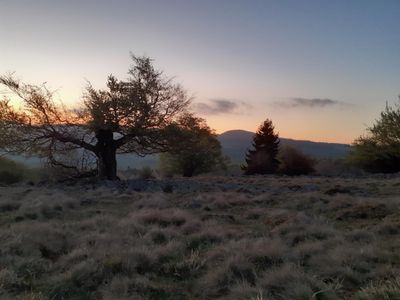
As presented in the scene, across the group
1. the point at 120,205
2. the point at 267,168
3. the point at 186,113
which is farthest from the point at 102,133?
the point at 267,168

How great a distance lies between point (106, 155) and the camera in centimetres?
2789

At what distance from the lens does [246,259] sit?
797 centimetres

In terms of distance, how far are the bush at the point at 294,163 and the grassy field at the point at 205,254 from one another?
3420 cm

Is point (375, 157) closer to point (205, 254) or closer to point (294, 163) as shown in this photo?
point (294, 163)

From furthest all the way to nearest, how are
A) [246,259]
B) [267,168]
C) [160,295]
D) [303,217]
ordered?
[267,168] → [303,217] → [246,259] → [160,295]

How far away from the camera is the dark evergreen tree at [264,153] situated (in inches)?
1988

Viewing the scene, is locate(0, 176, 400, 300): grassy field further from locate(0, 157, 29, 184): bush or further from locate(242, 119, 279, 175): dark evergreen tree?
locate(242, 119, 279, 175): dark evergreen tree

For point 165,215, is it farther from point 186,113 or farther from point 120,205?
point 186,113

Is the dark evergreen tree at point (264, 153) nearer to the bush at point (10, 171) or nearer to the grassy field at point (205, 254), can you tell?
the bush at point (10, 171)

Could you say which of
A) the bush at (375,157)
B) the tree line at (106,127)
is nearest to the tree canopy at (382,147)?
the bush at (375,157)

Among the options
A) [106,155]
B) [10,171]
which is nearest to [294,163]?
[106,155]

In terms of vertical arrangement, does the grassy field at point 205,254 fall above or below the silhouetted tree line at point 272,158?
below

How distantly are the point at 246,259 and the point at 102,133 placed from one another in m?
20.7

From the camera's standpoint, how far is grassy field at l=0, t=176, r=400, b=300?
6709mm
